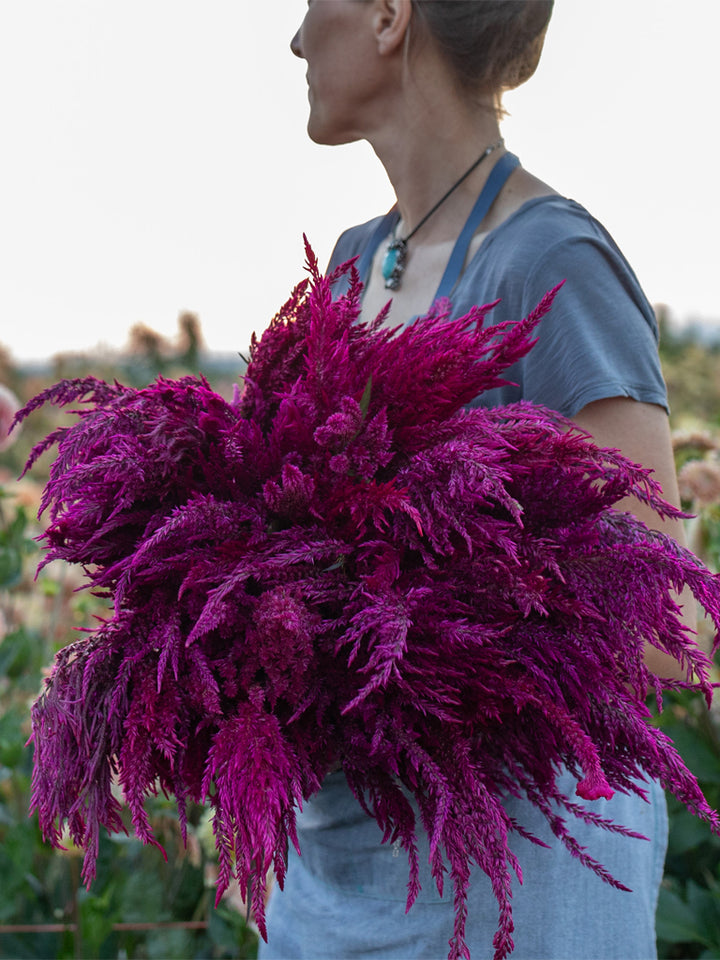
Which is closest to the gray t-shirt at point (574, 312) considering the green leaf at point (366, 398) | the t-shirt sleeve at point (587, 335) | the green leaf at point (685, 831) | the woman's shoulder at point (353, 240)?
the t-shirt sleeve at point (587, 335)

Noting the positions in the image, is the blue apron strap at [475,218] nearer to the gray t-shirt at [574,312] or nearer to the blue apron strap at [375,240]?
the gray t-shirt at [574,312]

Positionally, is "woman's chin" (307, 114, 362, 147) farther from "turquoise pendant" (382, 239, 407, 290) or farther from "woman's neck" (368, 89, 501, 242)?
"turquoise pendant" (382, 239, 407, 290)

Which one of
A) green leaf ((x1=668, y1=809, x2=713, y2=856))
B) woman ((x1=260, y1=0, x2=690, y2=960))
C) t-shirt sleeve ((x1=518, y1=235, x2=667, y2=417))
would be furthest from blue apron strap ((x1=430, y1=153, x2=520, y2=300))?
green leaf ((x1=668, y1=809, x2=713, y2=856))

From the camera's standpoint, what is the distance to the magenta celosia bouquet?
21.0 inches

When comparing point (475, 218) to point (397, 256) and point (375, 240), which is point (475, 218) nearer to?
point (397, 256)

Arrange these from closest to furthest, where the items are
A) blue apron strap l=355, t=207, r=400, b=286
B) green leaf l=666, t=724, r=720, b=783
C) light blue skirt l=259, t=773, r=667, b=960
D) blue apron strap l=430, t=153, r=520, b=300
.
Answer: light blue skirt l=259, t=773, r=667, b=960 → blue apron strap l=430, t=153, r=520, b=300 → blue apron strap l=355, t=207, r=400, b=286 → green leaf l=666, t=724, r=720, b=783

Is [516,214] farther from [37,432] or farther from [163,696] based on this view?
[37,432]

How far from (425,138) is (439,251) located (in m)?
0.16

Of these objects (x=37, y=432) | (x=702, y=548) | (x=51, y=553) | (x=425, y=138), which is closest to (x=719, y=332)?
(x=37, y=432)

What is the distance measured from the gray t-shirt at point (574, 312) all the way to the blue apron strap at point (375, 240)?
393 mm

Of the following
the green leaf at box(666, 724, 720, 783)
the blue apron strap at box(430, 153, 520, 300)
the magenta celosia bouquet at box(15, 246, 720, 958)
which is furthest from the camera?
the green leaf at box(666, 724, 720, 783)

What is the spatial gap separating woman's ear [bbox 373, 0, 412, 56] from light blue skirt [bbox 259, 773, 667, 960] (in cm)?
94

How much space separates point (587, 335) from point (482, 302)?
14 cm

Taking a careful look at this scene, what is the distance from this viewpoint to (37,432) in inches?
177
